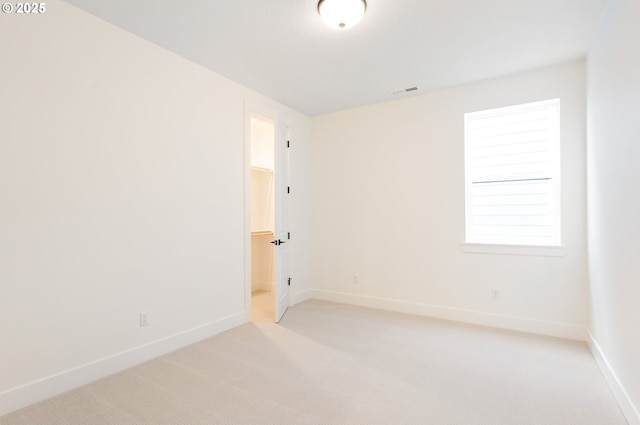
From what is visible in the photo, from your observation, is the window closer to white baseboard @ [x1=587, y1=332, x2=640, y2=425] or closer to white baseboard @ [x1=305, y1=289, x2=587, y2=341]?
white baseboard @ [x1=305, y1=289, x2=587, y2=341]

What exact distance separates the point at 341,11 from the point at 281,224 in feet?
8.28

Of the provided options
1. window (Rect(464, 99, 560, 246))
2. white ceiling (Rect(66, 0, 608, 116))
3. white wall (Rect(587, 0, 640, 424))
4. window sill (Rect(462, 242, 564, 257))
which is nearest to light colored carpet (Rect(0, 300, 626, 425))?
white wall (Rect(587, 0, 640, 424))

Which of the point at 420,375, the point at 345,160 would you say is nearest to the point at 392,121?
the point at 345,160

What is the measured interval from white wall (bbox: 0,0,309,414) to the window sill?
2862mm

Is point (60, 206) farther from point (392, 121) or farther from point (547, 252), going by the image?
point (547, 252)

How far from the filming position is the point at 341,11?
7.34 feet

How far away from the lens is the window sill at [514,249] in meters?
3.25

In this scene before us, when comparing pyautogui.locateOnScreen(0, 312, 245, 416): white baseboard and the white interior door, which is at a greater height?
the white interior door

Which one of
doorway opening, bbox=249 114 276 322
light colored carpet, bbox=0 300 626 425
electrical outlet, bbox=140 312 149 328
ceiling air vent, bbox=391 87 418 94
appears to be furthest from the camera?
doorway opening, bbox=249 114 276 322

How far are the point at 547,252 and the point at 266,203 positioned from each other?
408 cm

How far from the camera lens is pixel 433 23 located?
2.52 m

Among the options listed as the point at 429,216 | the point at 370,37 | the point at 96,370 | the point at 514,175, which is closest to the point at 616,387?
the point at 514,175

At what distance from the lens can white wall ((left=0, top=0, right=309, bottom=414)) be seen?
6.86 feet

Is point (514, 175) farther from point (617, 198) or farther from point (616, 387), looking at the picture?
point (616, 387)
